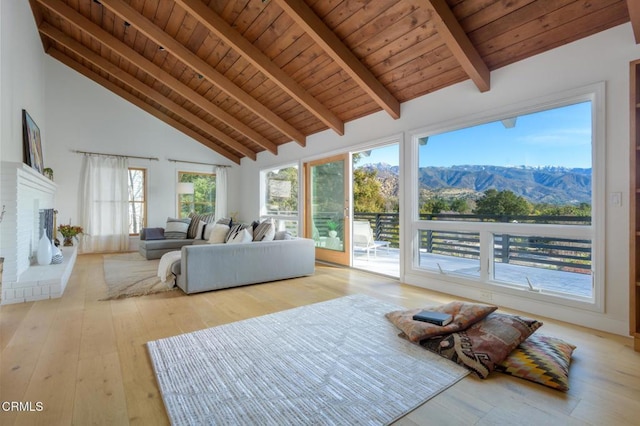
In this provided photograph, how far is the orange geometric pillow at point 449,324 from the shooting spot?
2172 mm

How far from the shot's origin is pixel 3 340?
7.33ft

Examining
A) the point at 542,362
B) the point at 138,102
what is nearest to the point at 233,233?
the point at 542,362

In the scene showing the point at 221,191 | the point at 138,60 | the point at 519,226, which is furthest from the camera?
the point at 221,191

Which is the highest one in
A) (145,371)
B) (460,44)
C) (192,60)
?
(192,60)

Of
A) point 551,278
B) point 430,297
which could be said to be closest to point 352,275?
point 430,297

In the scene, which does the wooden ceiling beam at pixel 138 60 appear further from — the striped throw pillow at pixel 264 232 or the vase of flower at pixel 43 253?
the vase of flower at pixel 43 253

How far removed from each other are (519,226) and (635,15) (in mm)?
1772

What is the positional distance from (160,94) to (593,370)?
758cm

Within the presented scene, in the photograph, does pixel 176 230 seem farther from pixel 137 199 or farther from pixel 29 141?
pixel 29 141

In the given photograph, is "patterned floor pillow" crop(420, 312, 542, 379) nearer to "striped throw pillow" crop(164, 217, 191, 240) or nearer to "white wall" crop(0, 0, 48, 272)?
"white wall" crop(0, 0, 48, 272)

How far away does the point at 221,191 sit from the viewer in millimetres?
8180

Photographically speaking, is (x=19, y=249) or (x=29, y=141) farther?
(x=29, y=141)

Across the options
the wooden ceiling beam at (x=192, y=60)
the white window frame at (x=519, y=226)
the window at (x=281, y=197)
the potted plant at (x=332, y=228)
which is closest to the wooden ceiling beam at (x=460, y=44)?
the white window frame at (x=519, y=226)

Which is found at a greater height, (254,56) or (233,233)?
(254,56)
